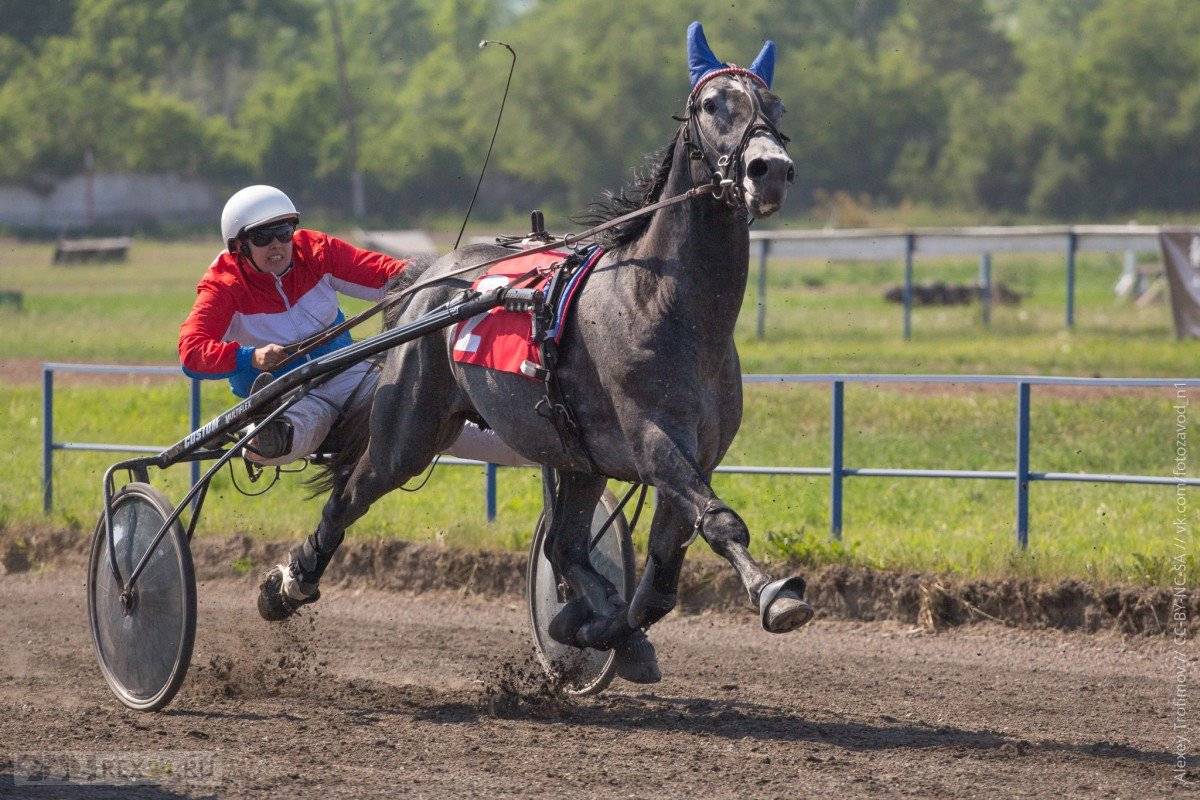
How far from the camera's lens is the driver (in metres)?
6.41

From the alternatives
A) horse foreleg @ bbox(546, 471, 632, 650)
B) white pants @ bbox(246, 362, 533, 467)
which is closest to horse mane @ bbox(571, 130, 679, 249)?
horse foreleg @ bbox(546, 471, 632, 650)

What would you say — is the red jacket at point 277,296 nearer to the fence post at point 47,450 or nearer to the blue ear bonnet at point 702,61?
the blue ear bonnet at point 702,61

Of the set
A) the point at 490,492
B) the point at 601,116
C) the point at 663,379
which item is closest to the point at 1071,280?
the point at 490,492

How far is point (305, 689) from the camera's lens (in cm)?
666

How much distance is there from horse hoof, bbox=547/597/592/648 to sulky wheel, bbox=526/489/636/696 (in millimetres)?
453

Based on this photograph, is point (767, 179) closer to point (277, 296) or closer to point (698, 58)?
point (698, 58)

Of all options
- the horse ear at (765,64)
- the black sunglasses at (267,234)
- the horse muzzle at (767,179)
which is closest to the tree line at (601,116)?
the black sunglasses at (267,234)

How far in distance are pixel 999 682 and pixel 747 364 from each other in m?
10.4

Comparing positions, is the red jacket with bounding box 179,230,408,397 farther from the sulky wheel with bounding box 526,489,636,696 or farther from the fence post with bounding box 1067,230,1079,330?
the fence post with bounding box 1067,230,1079,330

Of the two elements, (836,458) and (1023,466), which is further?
(836,458)

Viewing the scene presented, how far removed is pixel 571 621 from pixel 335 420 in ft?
4.71

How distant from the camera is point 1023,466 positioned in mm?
7980

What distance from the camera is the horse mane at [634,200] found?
221 inches

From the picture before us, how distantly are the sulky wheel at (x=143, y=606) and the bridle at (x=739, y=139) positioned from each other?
2.39 meters
